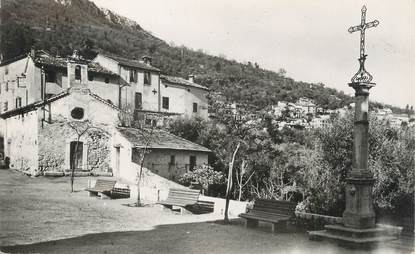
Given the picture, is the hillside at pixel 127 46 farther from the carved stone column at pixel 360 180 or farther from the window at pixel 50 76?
the carved stone column at pixel 360 180

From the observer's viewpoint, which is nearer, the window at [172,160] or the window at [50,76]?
the window at [172,160]

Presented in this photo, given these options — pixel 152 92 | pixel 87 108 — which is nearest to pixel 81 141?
pixel 87 108

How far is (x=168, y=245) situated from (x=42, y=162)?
763 inches

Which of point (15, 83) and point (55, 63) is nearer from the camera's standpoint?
point (55, 63)

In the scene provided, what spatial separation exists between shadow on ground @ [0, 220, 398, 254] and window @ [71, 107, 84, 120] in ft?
58.5

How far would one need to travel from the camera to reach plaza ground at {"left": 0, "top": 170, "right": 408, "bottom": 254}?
29.0 feet

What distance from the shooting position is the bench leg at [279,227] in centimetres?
1097

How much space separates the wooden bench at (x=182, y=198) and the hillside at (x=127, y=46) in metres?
37.8

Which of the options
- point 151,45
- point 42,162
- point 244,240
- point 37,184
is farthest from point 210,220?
point 151,45

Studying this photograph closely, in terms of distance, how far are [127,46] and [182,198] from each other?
55.1 meters

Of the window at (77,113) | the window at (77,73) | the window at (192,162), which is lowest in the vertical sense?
the window at (192,162)

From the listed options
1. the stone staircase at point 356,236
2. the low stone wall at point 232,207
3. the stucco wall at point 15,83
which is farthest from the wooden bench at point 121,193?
the stucco wall at point 15,83

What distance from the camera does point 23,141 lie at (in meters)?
27.7

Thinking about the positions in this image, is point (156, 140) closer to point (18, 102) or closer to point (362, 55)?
point (18, 102)
